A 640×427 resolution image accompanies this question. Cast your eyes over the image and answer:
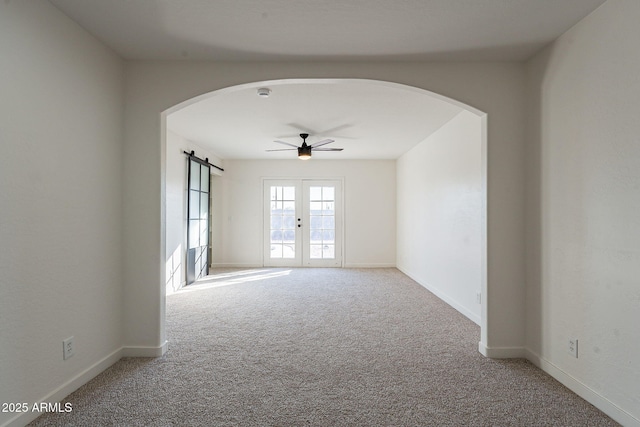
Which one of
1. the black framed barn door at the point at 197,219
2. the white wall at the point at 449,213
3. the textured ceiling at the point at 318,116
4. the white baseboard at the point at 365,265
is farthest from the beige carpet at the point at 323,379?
the white baseboard at the point at 365,265

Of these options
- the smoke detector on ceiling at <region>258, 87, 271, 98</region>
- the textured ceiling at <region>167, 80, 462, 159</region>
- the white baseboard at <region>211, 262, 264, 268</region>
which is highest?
the textured ceiling at <region>167, 80, 462, 159</region>

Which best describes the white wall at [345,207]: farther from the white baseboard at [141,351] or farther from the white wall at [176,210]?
the white baseboard at [141,351]

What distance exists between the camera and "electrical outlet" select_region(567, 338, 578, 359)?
2.39 meters

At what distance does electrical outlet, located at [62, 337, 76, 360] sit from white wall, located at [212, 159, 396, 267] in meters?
5.66

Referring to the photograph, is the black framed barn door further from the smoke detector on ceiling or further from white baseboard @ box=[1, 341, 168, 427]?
white baseboard @ box=[1, 341, 168, 427]

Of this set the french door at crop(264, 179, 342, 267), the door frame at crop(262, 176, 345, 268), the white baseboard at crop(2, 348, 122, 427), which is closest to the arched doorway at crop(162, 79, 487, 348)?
the door frame at crop(262, 176, 345, 268)

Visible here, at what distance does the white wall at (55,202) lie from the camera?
1.89 meters

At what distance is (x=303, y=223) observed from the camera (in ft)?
26.5

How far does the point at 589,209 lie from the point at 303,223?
6.15 meters

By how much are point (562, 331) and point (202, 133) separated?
4990 millimetres

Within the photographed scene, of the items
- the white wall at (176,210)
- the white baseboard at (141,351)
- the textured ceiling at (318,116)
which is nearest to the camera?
the white baseboard at (141,351)

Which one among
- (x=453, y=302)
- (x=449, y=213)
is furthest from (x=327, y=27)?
(x=453, y=302)

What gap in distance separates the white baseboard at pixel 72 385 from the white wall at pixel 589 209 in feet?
10.8

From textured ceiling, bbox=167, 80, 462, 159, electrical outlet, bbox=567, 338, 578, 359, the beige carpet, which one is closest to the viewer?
the beige carpet
